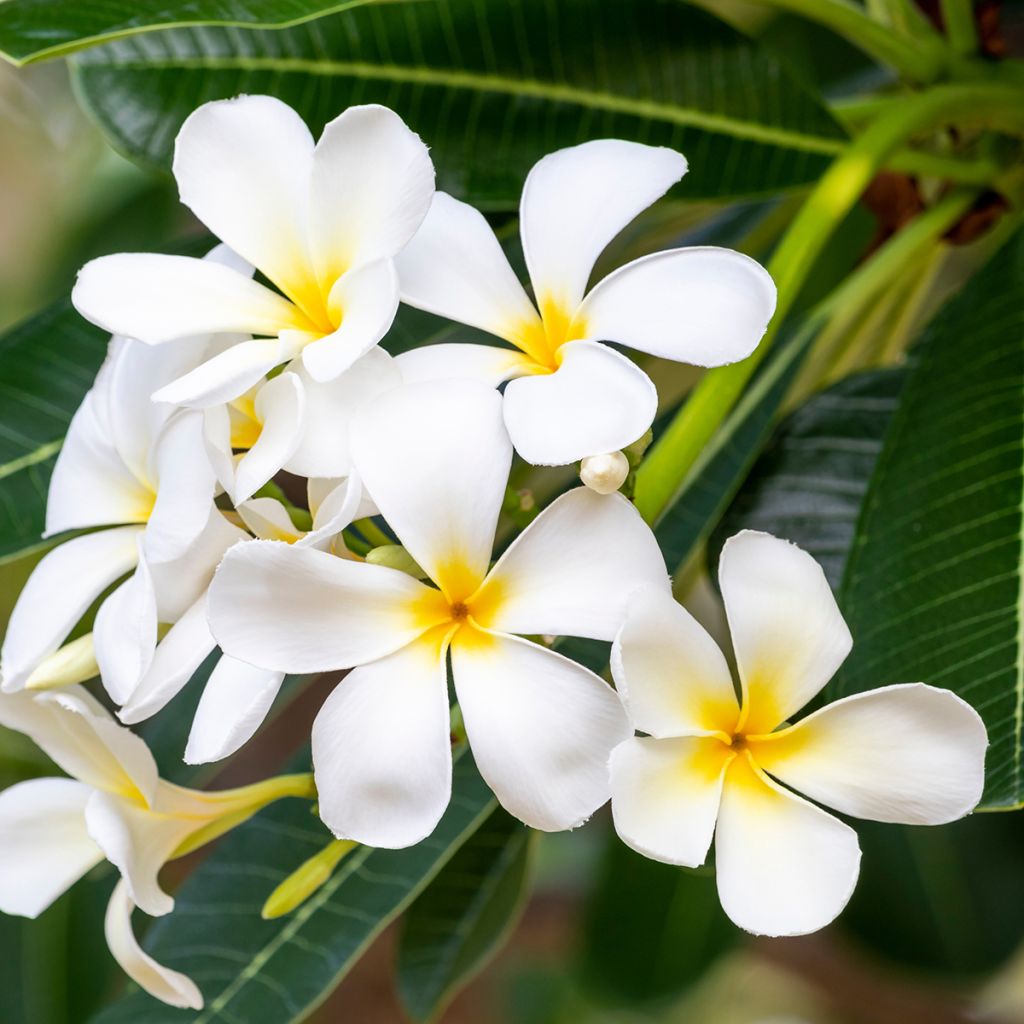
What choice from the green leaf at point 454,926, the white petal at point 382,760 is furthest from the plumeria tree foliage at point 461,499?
the green leaf at point 454,926

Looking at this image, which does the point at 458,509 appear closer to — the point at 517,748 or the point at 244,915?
the point at 517,748

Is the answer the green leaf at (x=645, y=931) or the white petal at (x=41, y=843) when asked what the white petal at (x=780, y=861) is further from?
the green leaf at (x=645, y=931)

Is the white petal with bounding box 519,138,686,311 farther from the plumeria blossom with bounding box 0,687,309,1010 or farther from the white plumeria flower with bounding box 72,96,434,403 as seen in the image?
the plumeria blossom with bounding box 0,687,309,1010

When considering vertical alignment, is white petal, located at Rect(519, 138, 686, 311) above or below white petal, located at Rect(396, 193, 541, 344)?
above

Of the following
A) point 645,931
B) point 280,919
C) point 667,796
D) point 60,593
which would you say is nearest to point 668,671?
point 667,796

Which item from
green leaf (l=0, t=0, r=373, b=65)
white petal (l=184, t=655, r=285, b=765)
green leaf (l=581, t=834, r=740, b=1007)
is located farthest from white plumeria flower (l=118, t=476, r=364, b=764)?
green leaf (l=581, t=834, r=740, b=1007)

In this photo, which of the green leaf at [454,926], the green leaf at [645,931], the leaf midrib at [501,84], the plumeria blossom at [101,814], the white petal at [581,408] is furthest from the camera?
the green leaf at [645,931]
